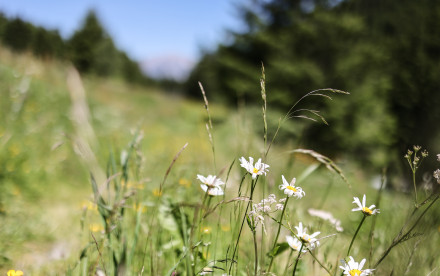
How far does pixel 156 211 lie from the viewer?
125cm

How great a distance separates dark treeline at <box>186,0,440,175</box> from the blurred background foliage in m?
0.04

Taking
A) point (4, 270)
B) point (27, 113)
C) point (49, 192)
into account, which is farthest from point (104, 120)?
point (4, 270)

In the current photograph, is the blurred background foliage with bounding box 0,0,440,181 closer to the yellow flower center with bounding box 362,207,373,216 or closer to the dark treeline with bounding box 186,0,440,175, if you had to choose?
the dark treeline with bounding box 186,0,440,175

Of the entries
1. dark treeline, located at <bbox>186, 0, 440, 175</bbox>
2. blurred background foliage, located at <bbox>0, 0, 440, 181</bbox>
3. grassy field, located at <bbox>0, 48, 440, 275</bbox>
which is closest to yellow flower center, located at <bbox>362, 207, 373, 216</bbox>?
grassy field, located at <bbox>0, 48, 440, 275</bbox>

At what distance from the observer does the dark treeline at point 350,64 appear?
→ 454 inches

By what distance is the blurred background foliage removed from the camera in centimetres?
1138

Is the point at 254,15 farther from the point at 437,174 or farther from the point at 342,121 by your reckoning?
the point at 437,174

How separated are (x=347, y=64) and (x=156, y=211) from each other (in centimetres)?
1288

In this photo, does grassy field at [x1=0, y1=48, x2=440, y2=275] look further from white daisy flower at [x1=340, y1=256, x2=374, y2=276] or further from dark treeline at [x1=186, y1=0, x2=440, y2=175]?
dark treeline at [x1=186, y1=0, x2=440, y2=175]

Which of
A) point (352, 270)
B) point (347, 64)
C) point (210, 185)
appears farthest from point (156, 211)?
point (347, 64)

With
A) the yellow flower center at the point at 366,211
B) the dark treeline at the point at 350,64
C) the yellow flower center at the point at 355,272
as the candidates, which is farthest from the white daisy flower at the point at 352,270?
the dark treeline at the point at 350,64

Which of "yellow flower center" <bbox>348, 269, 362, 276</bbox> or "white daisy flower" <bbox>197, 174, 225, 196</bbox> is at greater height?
"white daisy flower" <bbox>197, 174, 225, 196</bbox>

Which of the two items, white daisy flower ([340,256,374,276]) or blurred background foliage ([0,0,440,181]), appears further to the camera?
blurred background foliage ([0,0,440,181])

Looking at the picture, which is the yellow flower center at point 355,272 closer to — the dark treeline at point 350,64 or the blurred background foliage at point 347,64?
the blurred background foliage at point 347,64
